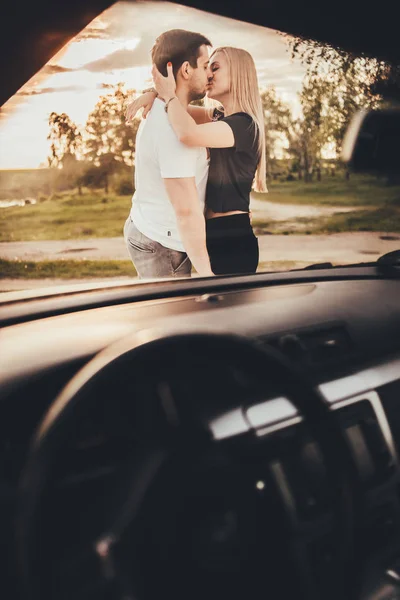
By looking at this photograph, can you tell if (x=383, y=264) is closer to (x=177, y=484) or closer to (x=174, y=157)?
(x=174, y=157)

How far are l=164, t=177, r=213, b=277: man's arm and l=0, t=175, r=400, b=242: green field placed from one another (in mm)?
561

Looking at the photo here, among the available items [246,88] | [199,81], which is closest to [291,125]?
[246,88]

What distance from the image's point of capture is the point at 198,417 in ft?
3.16

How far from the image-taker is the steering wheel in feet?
2.87

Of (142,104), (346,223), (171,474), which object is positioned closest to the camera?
(171,474)

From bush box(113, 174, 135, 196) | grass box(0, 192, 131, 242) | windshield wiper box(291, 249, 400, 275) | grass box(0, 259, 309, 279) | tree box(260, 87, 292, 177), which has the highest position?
tree box(260, 87, 292, 177)

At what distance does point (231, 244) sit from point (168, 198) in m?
0.37

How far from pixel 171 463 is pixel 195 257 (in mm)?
2485

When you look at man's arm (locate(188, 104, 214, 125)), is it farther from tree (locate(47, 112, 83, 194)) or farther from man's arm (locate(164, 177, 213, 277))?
tree (locate(47, 112, 83, 194))

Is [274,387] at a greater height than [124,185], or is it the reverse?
[124,185]

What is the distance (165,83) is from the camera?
12.1ft

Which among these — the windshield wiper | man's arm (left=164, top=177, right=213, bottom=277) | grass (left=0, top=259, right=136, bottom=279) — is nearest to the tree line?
grass (left=0, top=259, right=136, bottom=279)

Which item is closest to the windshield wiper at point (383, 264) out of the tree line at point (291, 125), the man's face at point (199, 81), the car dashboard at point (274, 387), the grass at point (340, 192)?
the car dashboard at point (274, 387)

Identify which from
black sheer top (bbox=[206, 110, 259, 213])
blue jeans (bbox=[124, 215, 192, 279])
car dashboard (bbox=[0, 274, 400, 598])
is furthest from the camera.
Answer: black sheer top (bbox=[206, 110, 259, 213])
